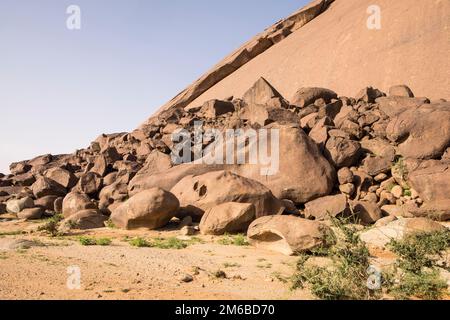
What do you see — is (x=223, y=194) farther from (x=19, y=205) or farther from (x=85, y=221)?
(x=19, y=205)

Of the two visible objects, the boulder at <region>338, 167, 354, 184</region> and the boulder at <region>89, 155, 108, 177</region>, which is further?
the boulder at <region>89, 155, 108, 177</region>

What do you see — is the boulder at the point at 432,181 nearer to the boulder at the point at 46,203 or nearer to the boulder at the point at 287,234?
the boulder at the point at 287,234

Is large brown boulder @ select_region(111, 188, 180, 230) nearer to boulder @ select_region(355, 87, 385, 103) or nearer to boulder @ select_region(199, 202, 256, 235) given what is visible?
boulder @ select_region(199, 202, 256, 235)

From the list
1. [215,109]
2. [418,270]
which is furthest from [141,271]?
[215,109]

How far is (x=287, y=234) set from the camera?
686cm

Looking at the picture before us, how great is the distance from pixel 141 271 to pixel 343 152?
8306 mm

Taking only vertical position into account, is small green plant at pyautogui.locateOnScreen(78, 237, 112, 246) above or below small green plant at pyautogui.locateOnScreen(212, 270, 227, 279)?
below

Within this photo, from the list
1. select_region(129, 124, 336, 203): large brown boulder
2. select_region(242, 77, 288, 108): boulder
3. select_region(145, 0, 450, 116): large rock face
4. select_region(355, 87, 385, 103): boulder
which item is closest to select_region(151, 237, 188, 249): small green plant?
select_region(129, 124, 336, 203): large brown boulder

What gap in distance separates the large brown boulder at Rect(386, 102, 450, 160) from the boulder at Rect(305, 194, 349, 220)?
3.37m

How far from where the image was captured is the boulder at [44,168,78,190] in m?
15.7

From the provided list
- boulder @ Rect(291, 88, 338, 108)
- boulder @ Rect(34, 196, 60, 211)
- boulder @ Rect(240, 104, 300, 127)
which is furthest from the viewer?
boulder @ Rect(291, 88, 338, 108)

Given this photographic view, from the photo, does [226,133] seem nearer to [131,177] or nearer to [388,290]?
[131,177]

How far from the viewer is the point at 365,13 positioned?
23.6m

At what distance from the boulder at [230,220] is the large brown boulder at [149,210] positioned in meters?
1.24
